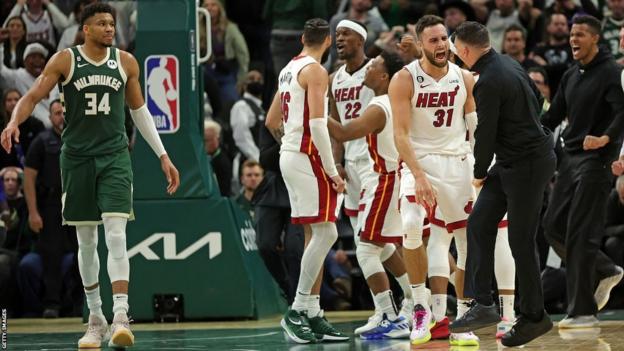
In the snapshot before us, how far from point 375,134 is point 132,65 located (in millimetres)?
2107

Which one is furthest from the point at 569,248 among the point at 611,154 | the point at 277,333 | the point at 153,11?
the point at 153,11

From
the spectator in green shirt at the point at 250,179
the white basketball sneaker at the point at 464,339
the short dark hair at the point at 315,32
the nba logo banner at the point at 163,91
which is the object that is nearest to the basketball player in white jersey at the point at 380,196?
the short dark hair at the point at 315,32

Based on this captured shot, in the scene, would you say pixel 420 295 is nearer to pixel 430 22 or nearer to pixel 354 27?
pixel 430 22

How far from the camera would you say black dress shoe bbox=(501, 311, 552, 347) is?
333 inches

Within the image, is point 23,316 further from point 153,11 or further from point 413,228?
point 413,228

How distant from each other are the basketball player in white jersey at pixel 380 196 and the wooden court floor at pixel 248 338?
379 millimetres

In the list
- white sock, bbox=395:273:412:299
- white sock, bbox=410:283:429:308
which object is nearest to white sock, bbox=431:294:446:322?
white sock, bbox=410:283:429:308

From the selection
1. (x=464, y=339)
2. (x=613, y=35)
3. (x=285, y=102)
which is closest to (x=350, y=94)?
(x=285, y=102)

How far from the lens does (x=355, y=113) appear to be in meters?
11.2

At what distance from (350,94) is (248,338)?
230 cm

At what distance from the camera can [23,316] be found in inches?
552

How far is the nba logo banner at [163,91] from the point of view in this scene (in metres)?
12.3

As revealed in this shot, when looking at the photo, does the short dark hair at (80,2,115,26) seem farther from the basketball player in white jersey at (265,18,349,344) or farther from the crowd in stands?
the crowd in stands

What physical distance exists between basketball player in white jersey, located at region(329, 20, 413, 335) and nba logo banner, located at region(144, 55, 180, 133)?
172cm
